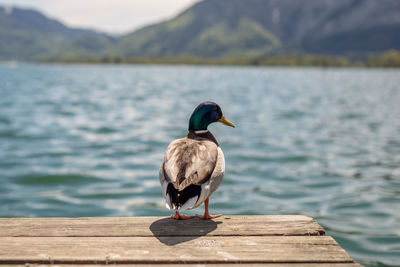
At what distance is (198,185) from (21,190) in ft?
25.9

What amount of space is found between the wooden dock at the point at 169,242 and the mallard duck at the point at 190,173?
31cm

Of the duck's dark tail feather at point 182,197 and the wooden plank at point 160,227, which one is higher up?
the duck's dark tail feather at point 182,197

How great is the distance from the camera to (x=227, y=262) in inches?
135

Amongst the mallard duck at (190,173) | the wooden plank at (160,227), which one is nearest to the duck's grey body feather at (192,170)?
the mallard duck at (190,173)

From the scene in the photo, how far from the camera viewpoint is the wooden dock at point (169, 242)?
3.45m

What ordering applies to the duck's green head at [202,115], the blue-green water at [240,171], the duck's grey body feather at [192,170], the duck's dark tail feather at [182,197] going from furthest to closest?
the blue-green water at [240,171], the duck's green head at [202,115], the duck's grey body feather at [192,170], the duck's dark tail feather at [182,197]

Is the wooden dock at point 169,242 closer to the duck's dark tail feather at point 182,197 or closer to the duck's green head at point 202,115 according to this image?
the duck's dark tail feather at point 182,197

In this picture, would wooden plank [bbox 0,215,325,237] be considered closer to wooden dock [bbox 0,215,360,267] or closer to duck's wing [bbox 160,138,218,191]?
wooden dock [bbox 0,215,360,267]

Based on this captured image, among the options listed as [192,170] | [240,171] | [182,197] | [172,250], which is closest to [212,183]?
[192,170]

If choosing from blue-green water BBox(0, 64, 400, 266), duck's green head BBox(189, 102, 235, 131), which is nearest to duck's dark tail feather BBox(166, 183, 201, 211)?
duck's green head BBox(189, 102, 235, 131)

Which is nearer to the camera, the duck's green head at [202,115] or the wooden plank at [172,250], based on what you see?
the wooden plank at [172,250]

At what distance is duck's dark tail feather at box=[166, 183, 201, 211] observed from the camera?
393 centimetres

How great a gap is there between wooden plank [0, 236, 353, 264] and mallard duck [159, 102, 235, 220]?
373 mm

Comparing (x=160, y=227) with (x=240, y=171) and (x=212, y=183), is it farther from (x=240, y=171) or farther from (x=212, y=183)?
(x=240, y=171)
